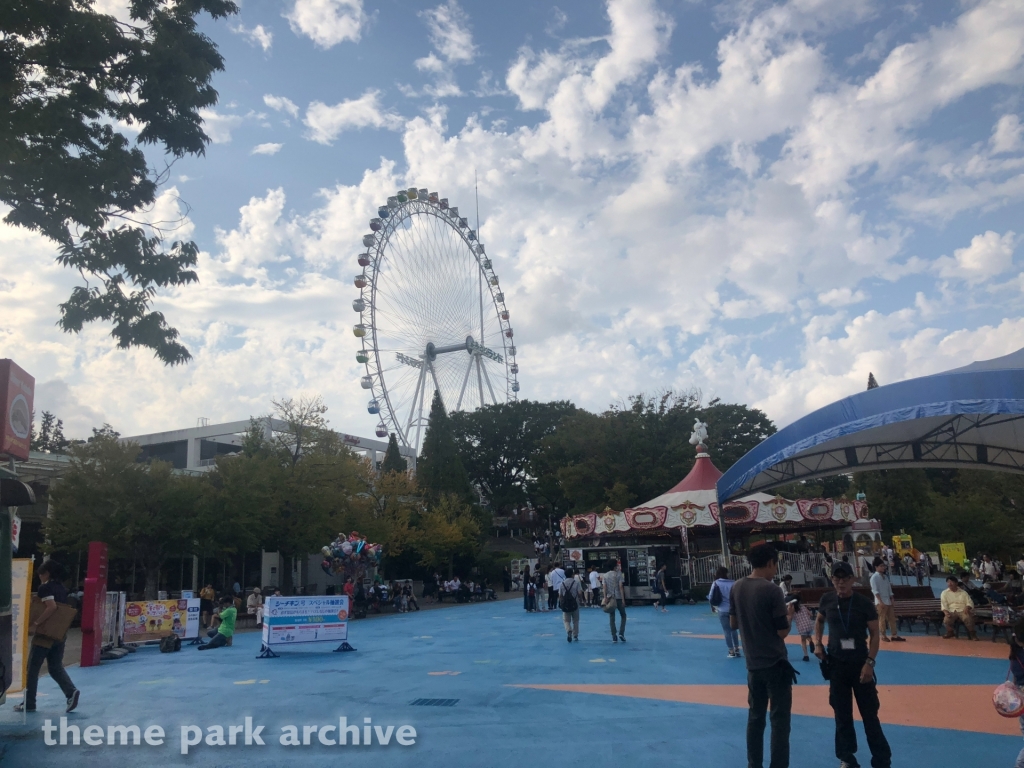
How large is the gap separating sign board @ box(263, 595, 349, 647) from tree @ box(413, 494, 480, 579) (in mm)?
20657

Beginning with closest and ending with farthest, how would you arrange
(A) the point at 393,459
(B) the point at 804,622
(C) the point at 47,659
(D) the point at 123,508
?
(C) the point at 47,659 < (B) the point at 804,622 < (D) the point at 123,508 < (A) the point at 393,459

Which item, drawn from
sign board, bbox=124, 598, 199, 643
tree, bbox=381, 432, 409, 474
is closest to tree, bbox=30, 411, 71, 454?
tree, bbox=381, 432, 409, 474

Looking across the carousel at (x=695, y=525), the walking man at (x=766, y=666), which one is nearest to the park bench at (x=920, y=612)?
the carousel at (x=695, y=525)

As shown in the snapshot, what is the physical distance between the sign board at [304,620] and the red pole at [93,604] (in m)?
2.79

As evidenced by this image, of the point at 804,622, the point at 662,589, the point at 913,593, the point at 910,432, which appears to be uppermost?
the point at 910,432

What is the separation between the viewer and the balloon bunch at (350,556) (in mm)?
24188

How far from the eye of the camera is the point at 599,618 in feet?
63.6

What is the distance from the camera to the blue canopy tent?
406 inches

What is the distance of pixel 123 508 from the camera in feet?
76.6

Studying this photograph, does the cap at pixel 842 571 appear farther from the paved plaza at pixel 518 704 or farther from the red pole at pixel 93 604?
the red pole at pixel 93 604

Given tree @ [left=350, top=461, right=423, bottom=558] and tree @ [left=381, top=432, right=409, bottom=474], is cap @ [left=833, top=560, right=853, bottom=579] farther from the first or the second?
tree @ [left=381, top=432, right=409, bottom=474]

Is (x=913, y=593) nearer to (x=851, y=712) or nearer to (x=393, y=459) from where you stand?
(x=851, y=712)

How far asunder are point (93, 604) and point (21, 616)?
5.62 meters

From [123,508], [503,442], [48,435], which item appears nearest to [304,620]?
[123,508]
